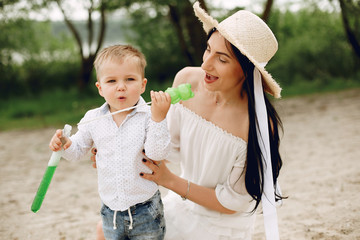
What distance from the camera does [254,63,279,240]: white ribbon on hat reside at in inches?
91.0

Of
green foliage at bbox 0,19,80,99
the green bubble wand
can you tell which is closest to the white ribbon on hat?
the green bubble wand

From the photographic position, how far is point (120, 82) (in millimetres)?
2090

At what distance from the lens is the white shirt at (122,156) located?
2.11 meters

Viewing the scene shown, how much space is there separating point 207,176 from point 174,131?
377 mm

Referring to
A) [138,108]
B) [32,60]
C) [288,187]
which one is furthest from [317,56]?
[138,108]

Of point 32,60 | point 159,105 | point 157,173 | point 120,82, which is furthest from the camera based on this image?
point 32,60

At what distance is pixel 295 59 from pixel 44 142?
7.68 m

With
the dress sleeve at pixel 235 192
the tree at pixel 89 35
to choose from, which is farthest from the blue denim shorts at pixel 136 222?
the tree at pixel 89 35

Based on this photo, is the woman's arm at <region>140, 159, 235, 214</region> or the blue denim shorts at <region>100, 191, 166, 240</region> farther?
the woman's arm at <region>140, 159, 235, 214</region>

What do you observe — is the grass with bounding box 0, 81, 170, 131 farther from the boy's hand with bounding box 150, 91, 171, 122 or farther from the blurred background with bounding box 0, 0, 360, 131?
the boy's hand with bounding box 150, 91, 171, 122

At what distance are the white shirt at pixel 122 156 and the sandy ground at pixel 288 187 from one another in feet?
4.90

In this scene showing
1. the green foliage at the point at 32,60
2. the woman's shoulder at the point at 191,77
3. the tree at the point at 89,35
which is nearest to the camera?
the woman's shoulder at the point at 191,77

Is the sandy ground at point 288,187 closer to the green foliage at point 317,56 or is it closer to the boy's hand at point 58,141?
the boy's hand at point 58,141

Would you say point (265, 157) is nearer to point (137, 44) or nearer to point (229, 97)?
point (229, 97)
